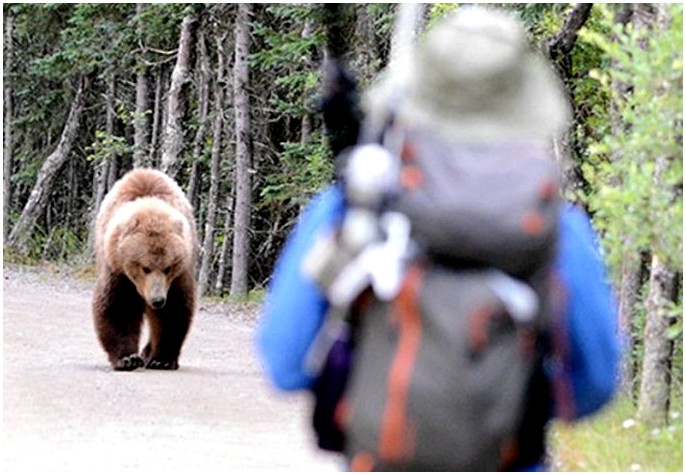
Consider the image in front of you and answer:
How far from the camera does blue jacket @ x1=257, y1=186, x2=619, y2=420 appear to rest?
323 centimetres

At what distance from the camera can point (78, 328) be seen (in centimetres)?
1831

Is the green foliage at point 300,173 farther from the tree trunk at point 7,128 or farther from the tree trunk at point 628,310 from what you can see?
the tree trunk at point 628,310

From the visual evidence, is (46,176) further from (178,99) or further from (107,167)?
(178,99)

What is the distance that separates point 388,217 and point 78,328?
15519mm

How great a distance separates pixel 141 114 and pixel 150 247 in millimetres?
16546

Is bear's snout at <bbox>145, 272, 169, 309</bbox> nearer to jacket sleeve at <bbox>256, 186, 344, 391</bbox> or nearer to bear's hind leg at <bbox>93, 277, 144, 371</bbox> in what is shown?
bear's hind leg at <bbox>93, 277, 144, 371</bbox>

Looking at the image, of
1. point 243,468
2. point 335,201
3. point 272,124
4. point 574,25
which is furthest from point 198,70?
point 335,201

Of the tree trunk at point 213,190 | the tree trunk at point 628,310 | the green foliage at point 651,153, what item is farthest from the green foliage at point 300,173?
the green foliage at point 651,153

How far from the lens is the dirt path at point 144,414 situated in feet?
29.5

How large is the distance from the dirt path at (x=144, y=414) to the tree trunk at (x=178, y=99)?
29.2 ft

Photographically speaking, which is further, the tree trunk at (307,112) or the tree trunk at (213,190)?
the tree trunk at (213,190)

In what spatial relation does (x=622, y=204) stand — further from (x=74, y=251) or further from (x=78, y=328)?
(x=74, y=251)

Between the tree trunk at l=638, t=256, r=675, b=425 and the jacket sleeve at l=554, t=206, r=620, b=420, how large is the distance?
6.03m

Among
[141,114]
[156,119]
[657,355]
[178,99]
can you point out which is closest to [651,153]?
[657,355]
